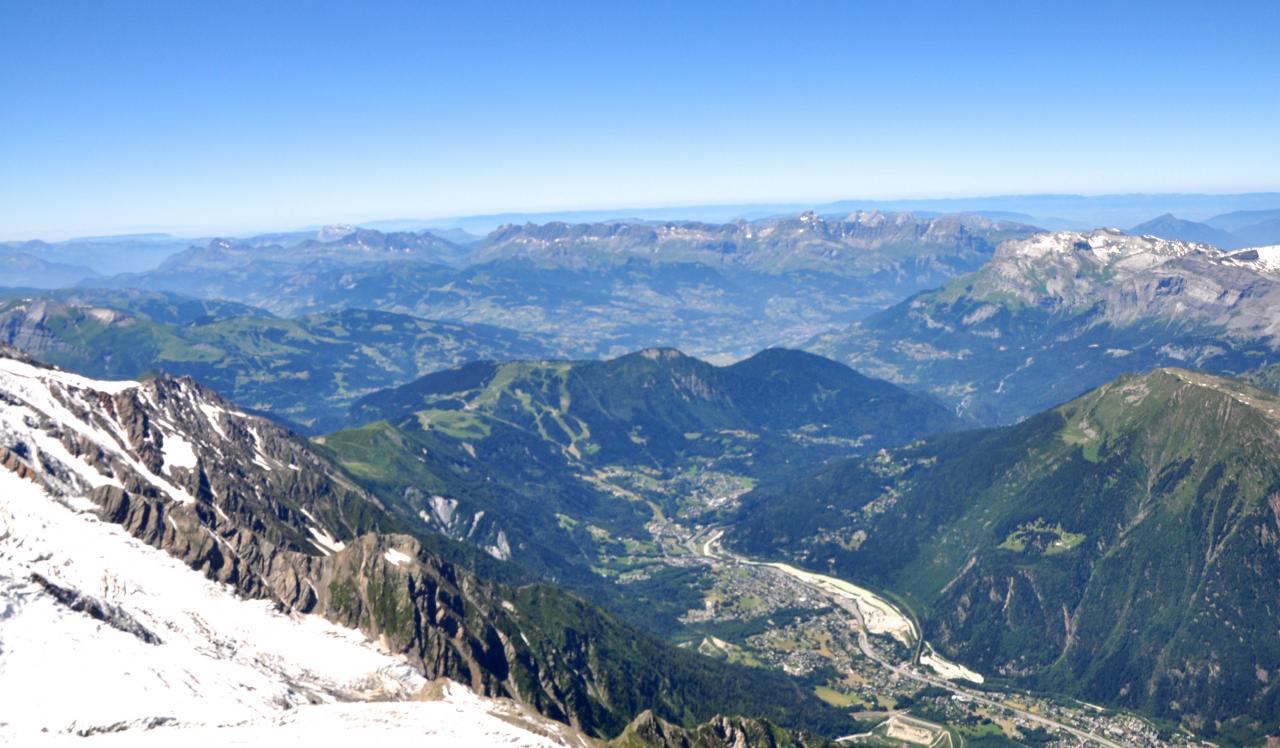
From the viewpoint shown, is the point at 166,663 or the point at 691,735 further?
the point at 691,735

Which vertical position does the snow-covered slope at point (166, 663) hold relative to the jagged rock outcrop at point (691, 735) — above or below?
above

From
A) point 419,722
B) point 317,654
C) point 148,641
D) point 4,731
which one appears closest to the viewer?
point 4,731

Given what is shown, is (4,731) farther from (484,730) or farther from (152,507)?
(152,507)

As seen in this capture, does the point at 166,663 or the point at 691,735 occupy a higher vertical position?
the point at 166,663

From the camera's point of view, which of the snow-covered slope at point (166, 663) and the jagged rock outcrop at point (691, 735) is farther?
the jagged rock outcrop at point (691, 735)

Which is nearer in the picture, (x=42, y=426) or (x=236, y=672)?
(x=236, y=672)

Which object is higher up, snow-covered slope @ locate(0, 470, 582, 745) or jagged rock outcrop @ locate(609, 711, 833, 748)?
snow-covered slope @ locate(0, 470, 582, 745)

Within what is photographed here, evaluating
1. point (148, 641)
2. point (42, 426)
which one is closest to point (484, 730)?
point (148, 641)

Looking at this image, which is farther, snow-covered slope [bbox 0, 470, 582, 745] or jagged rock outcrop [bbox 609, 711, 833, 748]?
jagged rock outcrop [bbox 609, 711, 833, 748]
